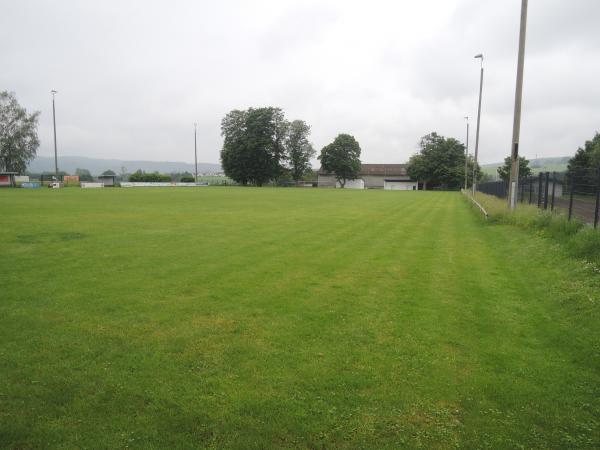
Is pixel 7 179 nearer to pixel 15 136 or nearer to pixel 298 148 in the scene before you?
pixel 15 136

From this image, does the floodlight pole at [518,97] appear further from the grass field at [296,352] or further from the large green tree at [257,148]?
the large green tree at [257,148]

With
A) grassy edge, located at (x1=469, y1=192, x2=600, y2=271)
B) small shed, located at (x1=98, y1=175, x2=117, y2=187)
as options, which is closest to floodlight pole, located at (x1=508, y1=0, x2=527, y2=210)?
grassy edge, located at (x1=469, y1=192, x2=600, y2=271)

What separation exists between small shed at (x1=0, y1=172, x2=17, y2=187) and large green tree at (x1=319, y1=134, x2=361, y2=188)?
2472 inches

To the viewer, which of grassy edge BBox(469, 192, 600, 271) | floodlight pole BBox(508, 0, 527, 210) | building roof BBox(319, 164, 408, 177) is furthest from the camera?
building roof BBox(319, 164, 408, 177)

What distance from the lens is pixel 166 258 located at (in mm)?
9922

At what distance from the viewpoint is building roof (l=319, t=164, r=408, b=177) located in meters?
116

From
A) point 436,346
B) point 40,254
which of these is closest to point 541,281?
point 436,346

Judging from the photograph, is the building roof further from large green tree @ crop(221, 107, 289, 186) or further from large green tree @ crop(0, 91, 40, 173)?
large green tree @ crop(0, 91, 40, 173)

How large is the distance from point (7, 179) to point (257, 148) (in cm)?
4539

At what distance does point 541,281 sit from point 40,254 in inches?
451

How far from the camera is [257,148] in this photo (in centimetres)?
8825

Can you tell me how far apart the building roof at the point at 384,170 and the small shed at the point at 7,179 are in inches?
3175

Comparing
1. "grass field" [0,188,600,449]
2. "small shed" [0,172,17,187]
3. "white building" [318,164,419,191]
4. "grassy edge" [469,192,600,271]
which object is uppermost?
"white building" [318,164,419,191]

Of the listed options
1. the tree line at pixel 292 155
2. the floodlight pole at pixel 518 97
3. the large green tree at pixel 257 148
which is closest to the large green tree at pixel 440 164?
the tree line at pixel 292 155
